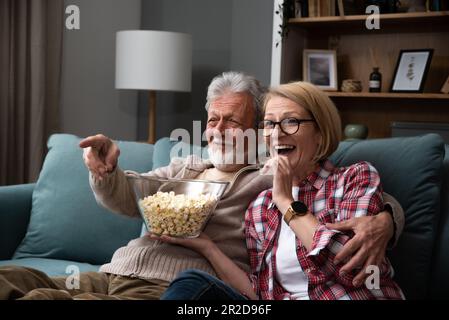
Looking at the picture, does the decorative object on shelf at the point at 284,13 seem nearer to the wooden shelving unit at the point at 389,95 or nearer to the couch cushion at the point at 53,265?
the wooden shelving unit at the point at 389,95

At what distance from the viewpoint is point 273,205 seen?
5.18 ft

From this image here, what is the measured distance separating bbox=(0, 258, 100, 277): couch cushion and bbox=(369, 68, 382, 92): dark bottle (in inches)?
79.3

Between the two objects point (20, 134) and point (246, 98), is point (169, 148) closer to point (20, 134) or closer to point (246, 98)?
point (246, 98)

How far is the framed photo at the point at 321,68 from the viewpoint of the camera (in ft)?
11.7

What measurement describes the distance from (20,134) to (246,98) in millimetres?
2053

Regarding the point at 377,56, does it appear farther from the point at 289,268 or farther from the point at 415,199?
the point at 289,268

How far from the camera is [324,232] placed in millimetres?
1362

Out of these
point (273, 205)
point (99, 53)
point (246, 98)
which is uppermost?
point (99, 53)

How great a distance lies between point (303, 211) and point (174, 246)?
1.36 ft

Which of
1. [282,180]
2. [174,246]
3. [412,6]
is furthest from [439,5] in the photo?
[174,246]

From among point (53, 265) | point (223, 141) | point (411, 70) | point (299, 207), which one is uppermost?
point (411, 70)

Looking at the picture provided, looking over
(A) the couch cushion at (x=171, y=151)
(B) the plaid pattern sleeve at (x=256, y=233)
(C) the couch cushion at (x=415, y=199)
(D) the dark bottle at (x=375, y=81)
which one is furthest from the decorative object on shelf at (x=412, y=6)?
(B) the plaid pattern sleeve at (x=256, y=233)

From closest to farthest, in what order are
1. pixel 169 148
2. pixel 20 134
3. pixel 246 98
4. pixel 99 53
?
pixel 246 98 < pixel 169 148 < pixel 20 134 < pixel 99 53
